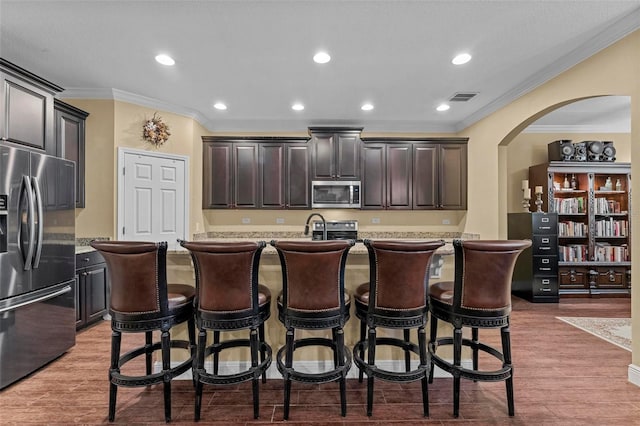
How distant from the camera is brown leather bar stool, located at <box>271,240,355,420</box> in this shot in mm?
1854

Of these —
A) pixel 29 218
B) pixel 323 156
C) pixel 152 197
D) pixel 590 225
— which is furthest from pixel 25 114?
pixel 590 225

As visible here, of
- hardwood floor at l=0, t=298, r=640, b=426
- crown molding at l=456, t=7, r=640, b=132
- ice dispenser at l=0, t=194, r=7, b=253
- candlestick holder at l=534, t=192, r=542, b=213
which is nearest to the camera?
hardwood floor at l=0, t=298, r=640, b=426

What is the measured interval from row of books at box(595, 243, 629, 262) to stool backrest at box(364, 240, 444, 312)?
4.74 m

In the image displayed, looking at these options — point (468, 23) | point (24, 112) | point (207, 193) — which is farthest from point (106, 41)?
point (468, 23)

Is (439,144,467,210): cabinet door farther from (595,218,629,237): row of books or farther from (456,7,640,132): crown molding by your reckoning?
(595,218,629,237): row of books

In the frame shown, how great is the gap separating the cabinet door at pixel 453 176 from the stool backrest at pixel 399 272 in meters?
3.44

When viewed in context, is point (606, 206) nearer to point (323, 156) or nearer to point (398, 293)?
point (323, 156)

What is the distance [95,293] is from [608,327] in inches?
232

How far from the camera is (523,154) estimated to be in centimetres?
522

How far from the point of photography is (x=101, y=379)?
241cm

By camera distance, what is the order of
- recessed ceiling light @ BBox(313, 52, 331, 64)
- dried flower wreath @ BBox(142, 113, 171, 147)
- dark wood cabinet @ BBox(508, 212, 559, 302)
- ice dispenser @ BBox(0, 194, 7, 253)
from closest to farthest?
ice dispenser @ BBox(0, 194, 7, 253) → recessed ceiling light @ BBox(313, 52, 331, 64) → dried flower wreath @ BBox(142, 113, 171, 147) → dark wood cabinet @ BBox(508, 212, 559, 302)

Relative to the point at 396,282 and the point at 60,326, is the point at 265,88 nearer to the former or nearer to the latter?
the point at 396,282

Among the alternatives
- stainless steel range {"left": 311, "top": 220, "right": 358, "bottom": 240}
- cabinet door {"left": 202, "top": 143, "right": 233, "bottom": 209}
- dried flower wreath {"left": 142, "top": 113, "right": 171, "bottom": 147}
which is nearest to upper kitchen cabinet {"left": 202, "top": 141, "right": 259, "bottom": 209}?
cabinet door {"left": 202, "top": 143, "right": 233, "bottom": 209}

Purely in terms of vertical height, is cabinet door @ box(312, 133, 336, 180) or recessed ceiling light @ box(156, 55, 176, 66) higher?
recessed ceiling light @ box(156, 55, 176, 66)
